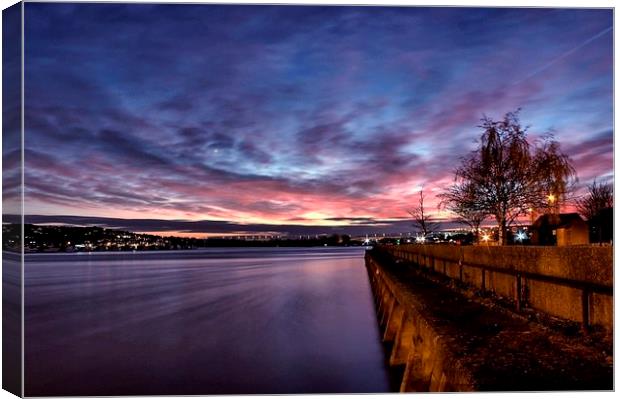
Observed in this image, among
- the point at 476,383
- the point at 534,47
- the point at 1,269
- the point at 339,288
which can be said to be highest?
the point at 534,47

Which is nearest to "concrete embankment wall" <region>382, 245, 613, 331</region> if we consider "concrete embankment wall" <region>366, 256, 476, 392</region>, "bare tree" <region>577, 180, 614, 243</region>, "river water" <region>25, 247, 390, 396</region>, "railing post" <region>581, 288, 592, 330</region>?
"railing post" <region>581, 288, 592, 330</region>

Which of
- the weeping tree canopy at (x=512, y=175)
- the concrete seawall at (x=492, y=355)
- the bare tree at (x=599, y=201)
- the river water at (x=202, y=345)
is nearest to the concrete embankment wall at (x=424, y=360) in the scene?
the concrete seawall at (x=492, y=355)

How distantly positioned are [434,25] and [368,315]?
12.9 metres

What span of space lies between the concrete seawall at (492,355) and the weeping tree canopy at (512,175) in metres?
6.70

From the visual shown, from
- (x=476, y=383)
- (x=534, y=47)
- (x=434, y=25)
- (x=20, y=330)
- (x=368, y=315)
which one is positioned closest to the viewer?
(x=476, y=383)

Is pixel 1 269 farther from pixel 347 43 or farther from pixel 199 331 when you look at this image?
pixel 199 331

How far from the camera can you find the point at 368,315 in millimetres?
18891

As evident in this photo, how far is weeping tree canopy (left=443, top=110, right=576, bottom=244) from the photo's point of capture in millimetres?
13242

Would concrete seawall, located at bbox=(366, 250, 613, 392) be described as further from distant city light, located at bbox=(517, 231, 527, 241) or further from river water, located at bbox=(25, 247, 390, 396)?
distant city light, located at bbox=(517, 231, 527, 241)

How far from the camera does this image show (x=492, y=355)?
4801 millimetres

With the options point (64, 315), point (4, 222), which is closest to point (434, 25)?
point (4, 222)

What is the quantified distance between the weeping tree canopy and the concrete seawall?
670 centimetres

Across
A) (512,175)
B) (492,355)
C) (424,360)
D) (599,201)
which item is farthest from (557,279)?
(599,201)

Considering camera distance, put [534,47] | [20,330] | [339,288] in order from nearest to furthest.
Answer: [20,330], [534,47], [339,288]
